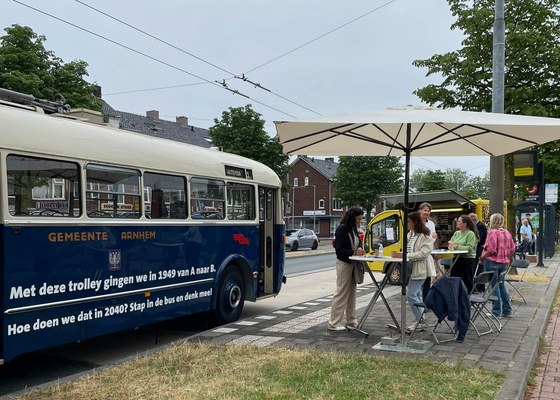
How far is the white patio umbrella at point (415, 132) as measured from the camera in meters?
6.02

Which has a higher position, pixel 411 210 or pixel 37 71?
pixel 37 71

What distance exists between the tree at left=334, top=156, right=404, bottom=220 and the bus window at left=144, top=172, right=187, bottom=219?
48.1 meters

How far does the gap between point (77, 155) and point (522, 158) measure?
13.4m

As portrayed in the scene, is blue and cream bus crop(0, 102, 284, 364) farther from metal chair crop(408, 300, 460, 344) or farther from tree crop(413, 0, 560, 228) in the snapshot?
tree crop(413, 0, 560, 228)

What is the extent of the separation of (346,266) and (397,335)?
117 cm

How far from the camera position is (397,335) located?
7.56m

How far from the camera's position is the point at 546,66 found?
1514 centimetres

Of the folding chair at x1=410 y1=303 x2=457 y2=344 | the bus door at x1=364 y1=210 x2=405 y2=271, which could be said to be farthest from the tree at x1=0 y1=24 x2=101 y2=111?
the folding chair at x1=410 y1=303 x2=457 y2=344

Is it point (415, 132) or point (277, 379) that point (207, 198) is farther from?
point (277, 379)

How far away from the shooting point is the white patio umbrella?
602 cm

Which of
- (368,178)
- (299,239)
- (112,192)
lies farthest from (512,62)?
(368,178)

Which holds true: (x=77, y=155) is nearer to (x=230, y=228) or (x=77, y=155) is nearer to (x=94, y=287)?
(x=94, y=287)

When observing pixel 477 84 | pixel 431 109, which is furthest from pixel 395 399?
pixel 477 84

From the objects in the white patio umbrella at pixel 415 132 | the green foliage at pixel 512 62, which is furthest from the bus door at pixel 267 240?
the green foliage at pixel 512 62
